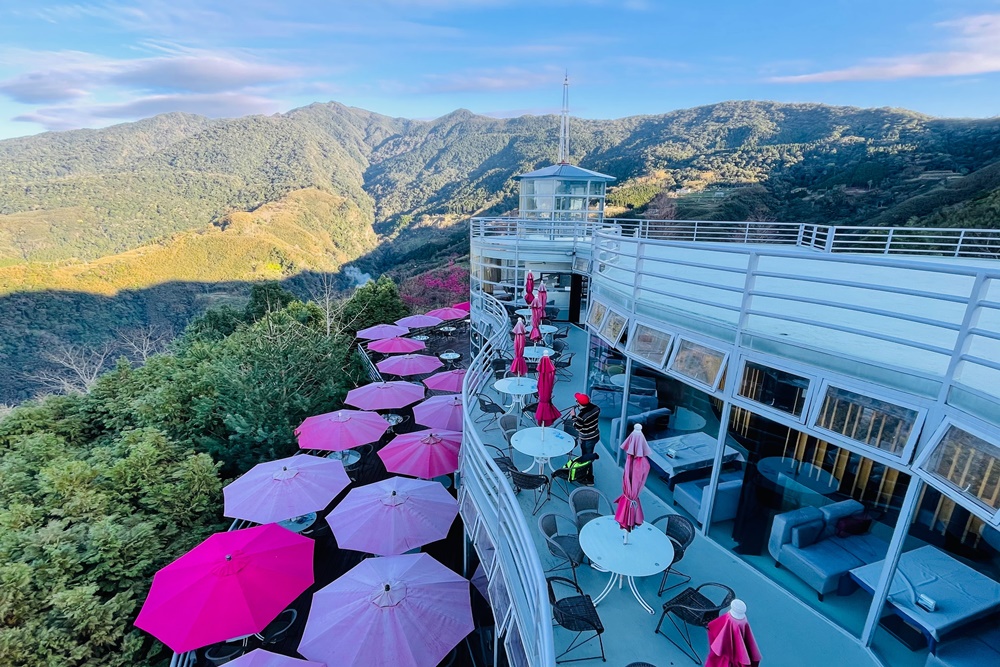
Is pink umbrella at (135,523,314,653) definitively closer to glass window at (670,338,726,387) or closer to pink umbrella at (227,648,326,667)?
pink umbrella at (227,648,326,667)

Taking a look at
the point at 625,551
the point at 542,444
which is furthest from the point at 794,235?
the point at 625,551

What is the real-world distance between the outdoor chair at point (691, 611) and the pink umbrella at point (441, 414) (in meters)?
7.05

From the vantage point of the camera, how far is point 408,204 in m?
164

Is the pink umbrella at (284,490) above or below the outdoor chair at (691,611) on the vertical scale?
below

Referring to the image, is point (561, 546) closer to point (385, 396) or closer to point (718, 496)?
point (718, 496)

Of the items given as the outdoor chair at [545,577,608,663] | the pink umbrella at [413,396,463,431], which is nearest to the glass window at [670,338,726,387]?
the outdoor chair at [545,577,608,663]

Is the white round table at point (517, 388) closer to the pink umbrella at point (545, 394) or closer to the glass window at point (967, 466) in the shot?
the pink umbrella at point (545, 394)

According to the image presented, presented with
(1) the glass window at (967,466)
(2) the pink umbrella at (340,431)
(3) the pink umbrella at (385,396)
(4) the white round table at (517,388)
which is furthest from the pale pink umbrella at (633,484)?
(3) the pink umbrella at (385,396)

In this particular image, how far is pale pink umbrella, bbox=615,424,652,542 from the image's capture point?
473cm

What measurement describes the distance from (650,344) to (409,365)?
10.1 meters

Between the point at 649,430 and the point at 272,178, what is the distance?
20908cm

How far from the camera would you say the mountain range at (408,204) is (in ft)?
158

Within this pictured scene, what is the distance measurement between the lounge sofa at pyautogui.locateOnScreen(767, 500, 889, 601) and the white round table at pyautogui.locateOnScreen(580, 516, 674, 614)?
1.34 metres

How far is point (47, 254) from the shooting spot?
105 m
